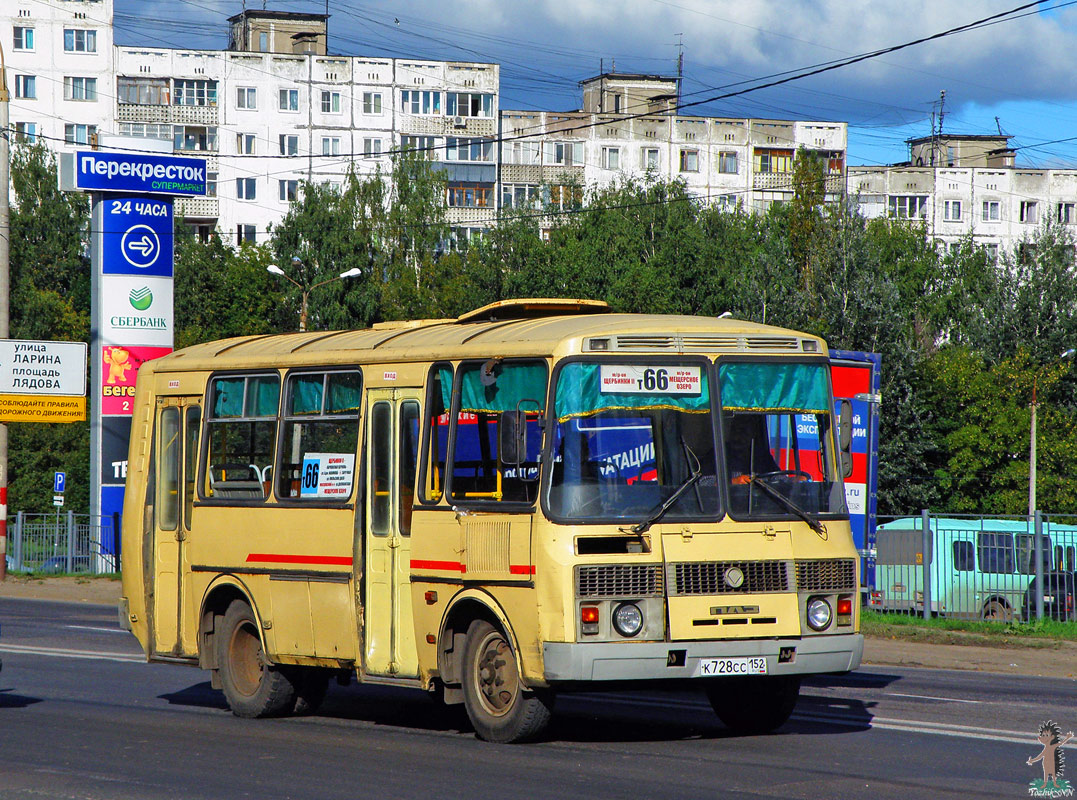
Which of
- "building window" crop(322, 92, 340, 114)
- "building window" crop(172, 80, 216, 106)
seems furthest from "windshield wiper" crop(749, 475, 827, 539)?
"building window" crop(322, 92, 340, 114)

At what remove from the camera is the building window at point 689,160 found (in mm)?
95938

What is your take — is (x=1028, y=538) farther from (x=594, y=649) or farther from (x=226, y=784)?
(x=226, y=784)

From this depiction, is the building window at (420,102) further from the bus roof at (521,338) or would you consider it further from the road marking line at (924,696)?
the road marking line at (924,696)

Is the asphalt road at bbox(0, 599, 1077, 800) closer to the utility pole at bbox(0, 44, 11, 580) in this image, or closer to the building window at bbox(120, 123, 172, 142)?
the utility pole at bbox(0, 44, 11, 580)

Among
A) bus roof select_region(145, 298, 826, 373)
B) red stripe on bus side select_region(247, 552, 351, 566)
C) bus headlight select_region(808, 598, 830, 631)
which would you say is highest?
bus roof select_region(145, 298, 826, 373)

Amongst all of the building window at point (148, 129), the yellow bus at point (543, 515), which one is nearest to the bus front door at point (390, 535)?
the yellow bus at point (543, 515)

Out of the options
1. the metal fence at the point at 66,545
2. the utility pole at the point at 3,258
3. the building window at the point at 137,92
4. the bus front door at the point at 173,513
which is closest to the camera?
the bus front door at the point at 173,513

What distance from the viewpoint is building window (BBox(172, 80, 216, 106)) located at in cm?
8612

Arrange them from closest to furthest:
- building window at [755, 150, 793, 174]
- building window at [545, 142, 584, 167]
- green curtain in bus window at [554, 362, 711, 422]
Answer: green curtain in bus window at [554, 362, 711, 422] < building window at [545, 142, 584, 167] < building window at [755, 150, 793, 174]

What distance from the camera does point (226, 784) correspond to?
9.06 meters

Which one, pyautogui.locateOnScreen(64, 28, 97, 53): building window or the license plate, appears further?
pyautogui.locateOnScreen(64, 28, 97, 53): building window

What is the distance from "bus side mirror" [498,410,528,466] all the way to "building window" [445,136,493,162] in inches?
3126

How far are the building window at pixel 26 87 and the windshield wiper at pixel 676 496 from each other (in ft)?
263

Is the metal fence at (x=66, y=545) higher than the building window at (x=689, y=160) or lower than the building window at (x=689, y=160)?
lower
